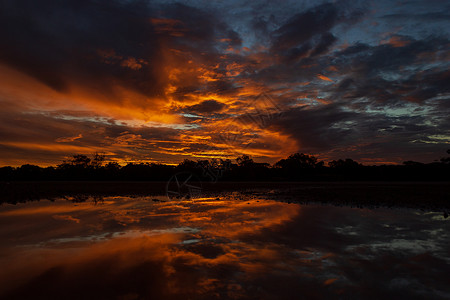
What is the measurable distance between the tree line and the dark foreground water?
62.1m

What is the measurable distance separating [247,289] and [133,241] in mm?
4324

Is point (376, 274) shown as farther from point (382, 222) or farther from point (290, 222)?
point (382, 222)

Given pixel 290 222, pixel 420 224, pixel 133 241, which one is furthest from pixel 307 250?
pixel 420 224

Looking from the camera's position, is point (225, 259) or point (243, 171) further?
point (243, 171)

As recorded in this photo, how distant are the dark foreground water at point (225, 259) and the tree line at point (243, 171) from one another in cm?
6209

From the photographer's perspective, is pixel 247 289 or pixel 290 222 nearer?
pixel 247 289

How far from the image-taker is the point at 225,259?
5.93m

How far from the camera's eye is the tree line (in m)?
62.4

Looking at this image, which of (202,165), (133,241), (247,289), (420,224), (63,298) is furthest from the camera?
(202,165)

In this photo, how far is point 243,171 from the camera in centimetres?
8475

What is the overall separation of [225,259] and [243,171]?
79.2 m

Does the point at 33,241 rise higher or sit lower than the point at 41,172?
lower

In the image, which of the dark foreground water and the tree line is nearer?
the dark foreground water

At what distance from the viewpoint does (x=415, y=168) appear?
61.9 m
